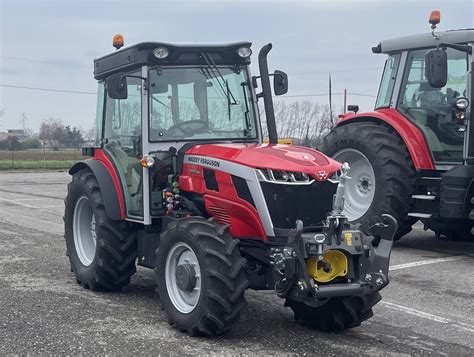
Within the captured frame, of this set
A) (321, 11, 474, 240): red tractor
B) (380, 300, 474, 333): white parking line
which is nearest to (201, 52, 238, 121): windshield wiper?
(380, 300, 474, 333): white parking line

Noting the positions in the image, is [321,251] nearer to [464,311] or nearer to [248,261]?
[248,261]

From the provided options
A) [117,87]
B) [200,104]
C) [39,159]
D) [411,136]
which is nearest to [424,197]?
[411,136]

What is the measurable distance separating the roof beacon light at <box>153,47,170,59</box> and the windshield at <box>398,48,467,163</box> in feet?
14.8

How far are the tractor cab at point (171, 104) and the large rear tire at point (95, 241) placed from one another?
28 cm

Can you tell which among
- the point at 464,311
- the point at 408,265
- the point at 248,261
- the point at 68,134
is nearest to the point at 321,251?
the point at 248,261

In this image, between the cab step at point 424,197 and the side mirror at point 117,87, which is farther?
the cab step at point 424,197

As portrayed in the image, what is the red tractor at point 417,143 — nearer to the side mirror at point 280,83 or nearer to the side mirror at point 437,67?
the side mirror at point 437,67

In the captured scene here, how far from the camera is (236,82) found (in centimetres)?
705

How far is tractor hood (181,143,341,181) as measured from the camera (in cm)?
585

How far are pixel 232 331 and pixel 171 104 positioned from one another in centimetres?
218

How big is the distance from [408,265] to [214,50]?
3921 millimetres

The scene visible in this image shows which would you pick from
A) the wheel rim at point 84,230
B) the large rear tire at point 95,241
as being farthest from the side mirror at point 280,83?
the wheel rim at point 84,230

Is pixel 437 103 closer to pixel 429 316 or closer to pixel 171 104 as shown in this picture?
pixel 429 316

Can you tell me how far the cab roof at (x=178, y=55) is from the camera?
6.73 meters
